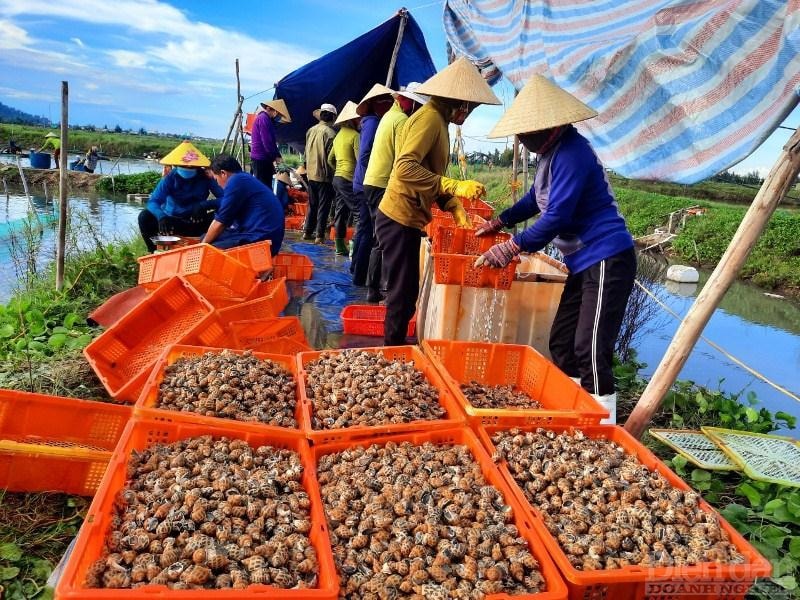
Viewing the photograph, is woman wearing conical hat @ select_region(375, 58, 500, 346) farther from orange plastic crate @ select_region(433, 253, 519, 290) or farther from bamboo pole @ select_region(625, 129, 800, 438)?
bamboo pole @ select_region(625, 129, 800, 438)

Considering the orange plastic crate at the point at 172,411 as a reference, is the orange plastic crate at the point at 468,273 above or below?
above

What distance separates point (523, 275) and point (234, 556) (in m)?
2.53

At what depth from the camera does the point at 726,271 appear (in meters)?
2.42

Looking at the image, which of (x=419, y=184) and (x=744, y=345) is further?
(x=744, y=345)

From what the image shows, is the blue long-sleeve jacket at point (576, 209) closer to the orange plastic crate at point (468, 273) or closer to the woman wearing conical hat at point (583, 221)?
the woman wearing conical hat at point (583, 221)

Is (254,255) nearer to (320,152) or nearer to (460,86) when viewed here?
(460,86)

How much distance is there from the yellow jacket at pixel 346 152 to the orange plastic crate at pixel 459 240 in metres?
2.88

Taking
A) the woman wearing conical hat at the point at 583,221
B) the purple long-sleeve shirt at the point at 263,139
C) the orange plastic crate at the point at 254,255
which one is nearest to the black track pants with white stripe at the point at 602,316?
the woman wearing conical hat at the point at 583,221

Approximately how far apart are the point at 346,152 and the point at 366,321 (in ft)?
9.34

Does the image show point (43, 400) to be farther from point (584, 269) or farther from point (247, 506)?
point (584, 269)

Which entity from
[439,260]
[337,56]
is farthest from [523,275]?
[337,56]

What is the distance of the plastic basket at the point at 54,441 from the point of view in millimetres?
2014

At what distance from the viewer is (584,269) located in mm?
2846

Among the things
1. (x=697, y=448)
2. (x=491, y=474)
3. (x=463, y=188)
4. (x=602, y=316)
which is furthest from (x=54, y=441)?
(x=697, y=448)
